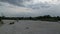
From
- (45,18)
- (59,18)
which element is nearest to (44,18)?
(45,18)

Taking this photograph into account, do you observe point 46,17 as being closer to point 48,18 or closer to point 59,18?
point 48,18

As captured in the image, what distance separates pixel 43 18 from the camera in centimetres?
6869

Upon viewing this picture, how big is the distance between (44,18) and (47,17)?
1.53m

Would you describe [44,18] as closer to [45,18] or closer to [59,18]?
[45,18]

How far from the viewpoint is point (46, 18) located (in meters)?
66.2

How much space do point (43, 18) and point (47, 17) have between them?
7.42ft

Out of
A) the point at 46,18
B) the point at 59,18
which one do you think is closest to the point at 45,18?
the point at 46,18

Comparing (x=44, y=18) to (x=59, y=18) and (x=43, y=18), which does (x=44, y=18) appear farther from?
(x=59, y=18)

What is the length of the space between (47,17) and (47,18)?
54cm

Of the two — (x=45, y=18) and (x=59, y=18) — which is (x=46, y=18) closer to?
(x=45, y=18)

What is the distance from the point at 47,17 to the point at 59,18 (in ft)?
19.0

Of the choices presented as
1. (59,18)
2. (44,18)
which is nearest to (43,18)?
(44,18)

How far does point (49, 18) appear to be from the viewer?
6831 centimetres

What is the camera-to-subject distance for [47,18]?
220ft
